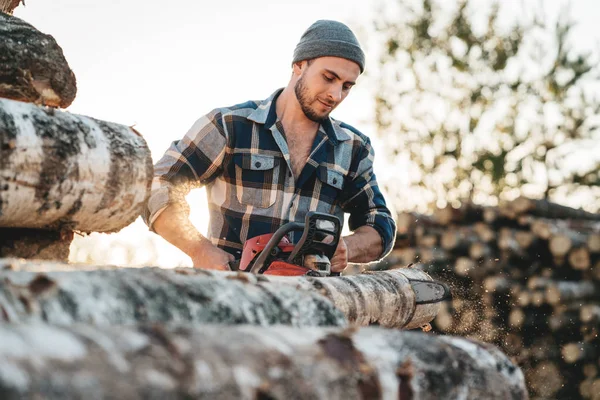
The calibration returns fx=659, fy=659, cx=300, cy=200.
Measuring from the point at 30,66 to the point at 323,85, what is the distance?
75.3 inches

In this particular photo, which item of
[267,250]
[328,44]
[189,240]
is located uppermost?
[328,44]

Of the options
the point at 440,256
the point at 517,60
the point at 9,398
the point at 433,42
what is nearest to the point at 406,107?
the point at 433,42

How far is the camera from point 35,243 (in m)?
1.97

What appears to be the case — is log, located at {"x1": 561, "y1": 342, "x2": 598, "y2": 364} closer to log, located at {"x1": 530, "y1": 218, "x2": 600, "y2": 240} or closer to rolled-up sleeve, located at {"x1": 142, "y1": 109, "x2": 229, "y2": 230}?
log, located at {"x1": 530, "y1": 218, "x2": 600, "y2": 240}

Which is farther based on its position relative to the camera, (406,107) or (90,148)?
(406,107)

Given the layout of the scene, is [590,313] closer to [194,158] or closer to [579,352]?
[579,352]

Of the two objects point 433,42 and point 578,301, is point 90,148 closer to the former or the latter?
point 578,301

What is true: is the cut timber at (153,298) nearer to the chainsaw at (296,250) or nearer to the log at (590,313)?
the chainsaw at (296,250)

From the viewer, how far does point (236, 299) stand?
155cm

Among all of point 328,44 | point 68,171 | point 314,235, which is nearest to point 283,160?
point 328,44

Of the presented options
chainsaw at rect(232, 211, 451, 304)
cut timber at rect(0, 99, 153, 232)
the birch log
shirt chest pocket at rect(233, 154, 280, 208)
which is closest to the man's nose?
shirt chest pocket at rect(233, 154, 280, 208)

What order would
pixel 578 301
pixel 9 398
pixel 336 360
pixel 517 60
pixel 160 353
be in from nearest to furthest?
pixel 9 398
pixel 160 353
pixel 336 360
pixel 578 301
pixel 517 60

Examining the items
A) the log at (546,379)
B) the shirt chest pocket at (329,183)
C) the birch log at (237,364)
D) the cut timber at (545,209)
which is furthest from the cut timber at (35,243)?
the cut timber at (545,209)

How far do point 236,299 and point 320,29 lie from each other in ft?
8.71
